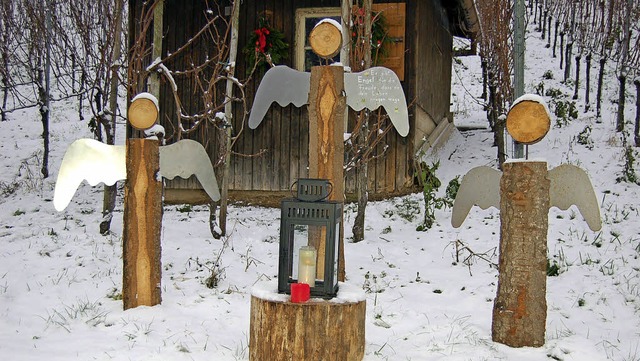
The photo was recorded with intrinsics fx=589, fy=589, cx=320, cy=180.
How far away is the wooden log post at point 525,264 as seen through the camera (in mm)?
3871

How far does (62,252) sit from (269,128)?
3714 millimetres

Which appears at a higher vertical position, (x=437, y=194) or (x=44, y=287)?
(x=437, y=194)

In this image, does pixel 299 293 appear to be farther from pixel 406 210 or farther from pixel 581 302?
pixel 406 210

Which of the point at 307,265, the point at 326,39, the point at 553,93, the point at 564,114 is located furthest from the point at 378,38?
the point at 553,93

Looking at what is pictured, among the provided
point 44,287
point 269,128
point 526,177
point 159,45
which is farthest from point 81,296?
point 269,128

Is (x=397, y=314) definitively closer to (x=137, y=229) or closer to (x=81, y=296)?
(x=137, y=229)

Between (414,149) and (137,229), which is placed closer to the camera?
(137,229)

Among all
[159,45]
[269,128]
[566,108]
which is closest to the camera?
[159,45]

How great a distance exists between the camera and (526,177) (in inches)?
155

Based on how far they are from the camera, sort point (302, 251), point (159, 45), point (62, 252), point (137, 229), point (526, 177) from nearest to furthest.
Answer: point (302, 251), point (526, 177), point (137, 229), point (62, 252), point (159, 45)

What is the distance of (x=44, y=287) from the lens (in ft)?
17.1

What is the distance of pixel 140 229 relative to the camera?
4406 mm

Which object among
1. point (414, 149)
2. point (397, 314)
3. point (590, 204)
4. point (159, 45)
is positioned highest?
point (159, 45)

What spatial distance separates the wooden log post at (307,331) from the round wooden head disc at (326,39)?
201 centimetres
